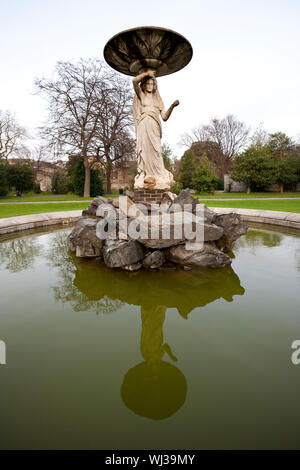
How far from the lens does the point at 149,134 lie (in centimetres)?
669

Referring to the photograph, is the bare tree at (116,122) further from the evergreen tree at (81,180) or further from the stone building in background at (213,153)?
the stone building in background at (213,153)

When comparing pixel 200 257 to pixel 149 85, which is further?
pixel 149 85

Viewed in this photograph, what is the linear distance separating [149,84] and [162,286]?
5762mm

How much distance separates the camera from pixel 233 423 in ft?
4.59

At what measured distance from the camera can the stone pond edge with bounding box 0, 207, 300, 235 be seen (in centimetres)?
790

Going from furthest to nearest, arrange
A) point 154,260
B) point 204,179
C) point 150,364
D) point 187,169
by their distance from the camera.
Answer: point 187,169
point 204,179
point 154,260
point 150,364

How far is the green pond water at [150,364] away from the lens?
1.36 metres

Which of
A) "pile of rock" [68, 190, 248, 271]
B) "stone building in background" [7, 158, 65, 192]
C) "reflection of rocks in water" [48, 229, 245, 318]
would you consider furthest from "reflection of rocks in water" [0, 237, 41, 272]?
"stone building in background" [7, 158, 65, 192]

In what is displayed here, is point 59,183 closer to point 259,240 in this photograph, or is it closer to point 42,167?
point 42,167

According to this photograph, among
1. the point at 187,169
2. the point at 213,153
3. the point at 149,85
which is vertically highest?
the point at 213,153

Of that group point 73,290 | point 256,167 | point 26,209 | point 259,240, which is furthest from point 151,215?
point 256,167

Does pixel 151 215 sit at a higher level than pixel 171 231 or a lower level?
higher

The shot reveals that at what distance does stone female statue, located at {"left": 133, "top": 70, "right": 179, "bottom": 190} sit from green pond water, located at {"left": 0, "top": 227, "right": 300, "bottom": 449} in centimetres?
390

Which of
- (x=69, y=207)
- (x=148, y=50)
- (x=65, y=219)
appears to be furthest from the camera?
(x=69, y=207)
